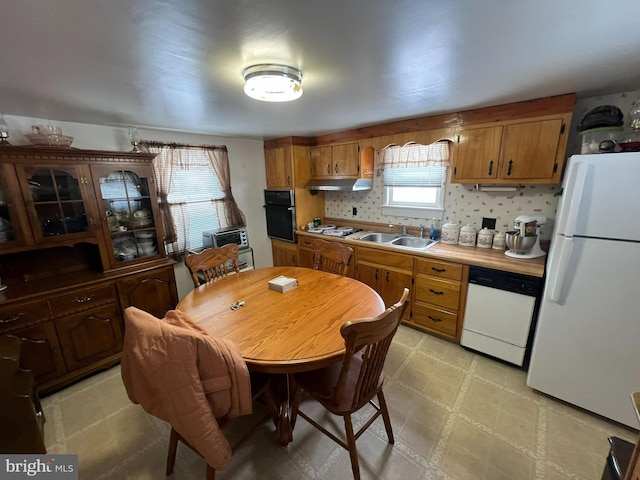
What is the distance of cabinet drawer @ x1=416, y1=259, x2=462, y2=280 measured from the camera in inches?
92.5

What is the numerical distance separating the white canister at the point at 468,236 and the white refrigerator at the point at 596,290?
865 millimetres

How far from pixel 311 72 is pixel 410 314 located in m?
2.39

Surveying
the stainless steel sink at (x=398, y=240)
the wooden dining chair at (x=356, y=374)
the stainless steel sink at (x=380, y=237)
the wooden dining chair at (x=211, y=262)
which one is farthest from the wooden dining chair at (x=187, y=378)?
the stainless steel sink at (x=380, y=237)

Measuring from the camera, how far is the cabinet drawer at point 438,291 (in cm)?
240

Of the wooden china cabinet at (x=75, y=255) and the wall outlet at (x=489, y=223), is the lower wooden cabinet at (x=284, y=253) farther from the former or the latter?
the wall outlet at (x=489, y=223)

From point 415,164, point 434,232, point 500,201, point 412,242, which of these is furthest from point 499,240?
point 415,164

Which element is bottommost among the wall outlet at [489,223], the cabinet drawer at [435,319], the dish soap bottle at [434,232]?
the cabinet drawer at [435,319]

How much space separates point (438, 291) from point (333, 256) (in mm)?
1066

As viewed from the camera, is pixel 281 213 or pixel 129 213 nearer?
pixel 129 213

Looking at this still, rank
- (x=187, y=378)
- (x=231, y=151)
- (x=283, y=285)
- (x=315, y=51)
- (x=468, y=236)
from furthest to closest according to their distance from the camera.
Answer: (x=231, y=151), (x=468, y=236), (x=283, y=285), (x=315, y=51), (x=187, y=378)

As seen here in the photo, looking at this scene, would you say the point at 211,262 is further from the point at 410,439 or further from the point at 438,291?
the point at 438,291

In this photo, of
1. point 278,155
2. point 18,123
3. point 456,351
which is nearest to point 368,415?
point 456,351

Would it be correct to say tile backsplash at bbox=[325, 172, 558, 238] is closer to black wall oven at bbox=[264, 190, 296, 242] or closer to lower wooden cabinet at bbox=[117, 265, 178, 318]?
black wall oven at bbox=[264, 190, 296, 242]

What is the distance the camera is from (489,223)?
8.53ft
